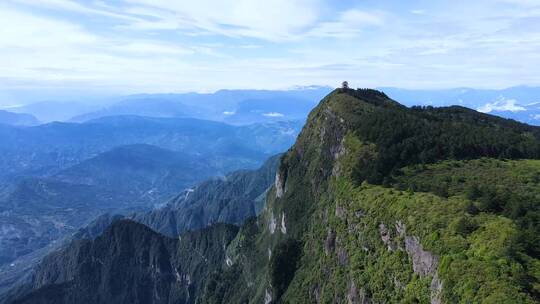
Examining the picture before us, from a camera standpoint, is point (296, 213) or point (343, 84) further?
point (343, 84)

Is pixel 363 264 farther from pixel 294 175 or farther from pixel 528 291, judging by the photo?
pixel 294 175

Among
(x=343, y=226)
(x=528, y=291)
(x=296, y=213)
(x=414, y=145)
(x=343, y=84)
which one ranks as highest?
(x=343, y=84)

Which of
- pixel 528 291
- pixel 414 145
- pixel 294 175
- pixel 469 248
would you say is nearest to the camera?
pixel 528 291

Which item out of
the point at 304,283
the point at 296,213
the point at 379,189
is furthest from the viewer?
the point at 296,213

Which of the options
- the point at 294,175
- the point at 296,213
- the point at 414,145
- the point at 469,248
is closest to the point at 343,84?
the point at 294,175

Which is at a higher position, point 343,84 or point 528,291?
point 343,84

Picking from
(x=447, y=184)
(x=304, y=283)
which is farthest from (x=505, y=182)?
(x=304, y=283)

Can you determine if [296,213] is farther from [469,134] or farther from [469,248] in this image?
[469,248]

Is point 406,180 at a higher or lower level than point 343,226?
higher

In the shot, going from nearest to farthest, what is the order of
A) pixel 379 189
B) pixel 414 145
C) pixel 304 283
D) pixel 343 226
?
pixel 379 189
pixel 343 226
pixel 414 145
pixel 304 283
